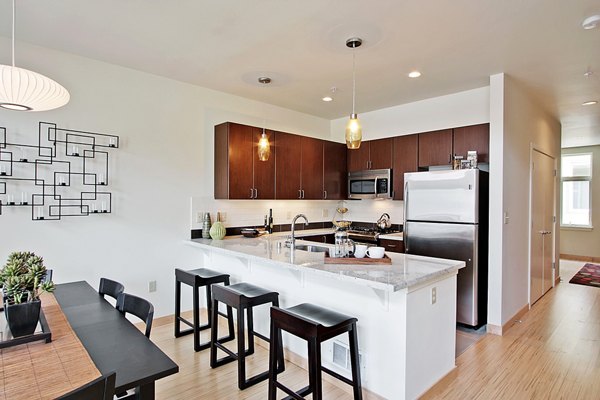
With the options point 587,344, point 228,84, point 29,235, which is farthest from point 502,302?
point 29,235

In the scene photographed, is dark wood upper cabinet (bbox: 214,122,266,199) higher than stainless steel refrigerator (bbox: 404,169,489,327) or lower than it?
higher

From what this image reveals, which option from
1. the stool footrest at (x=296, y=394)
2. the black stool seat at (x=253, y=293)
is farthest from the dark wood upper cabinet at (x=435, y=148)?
the stool footrest at (x=296, y=394)

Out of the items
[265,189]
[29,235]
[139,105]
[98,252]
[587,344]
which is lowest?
[587,344]

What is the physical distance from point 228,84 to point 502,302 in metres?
3.78

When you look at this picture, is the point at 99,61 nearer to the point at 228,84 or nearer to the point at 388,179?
the point at 228,84

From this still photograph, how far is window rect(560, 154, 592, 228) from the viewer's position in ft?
25.6

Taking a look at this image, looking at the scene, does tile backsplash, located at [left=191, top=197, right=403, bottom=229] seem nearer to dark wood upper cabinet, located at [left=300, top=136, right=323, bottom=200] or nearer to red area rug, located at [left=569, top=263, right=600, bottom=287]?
dark wood upper cabinet, located at [left=300, top=136, right=323, bottom=200]

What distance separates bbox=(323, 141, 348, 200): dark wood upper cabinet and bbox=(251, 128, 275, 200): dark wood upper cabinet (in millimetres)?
977

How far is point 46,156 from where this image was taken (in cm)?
297

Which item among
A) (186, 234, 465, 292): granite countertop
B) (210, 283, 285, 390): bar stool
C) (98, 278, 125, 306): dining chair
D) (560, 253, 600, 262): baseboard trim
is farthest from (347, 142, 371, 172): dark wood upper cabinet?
(560, 253, 600, 262): baseboard trim

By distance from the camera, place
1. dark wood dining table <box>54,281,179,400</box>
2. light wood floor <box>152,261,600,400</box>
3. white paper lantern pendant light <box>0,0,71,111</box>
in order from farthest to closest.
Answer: light wood floor <box>152,261,600,400</box> < white paper lantern pendant light <box>0,0,71,111</box> < dark wood dining table <box>54,281,179,400</box>

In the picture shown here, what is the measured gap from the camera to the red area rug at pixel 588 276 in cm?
575

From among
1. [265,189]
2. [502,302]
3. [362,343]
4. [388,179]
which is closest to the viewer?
[362,343]

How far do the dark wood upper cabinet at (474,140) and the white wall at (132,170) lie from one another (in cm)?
279
